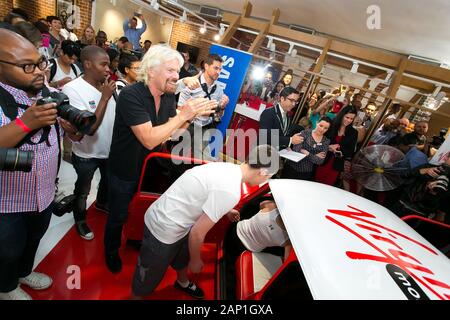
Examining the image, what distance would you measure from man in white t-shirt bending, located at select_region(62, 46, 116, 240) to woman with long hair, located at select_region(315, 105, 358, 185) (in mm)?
3045

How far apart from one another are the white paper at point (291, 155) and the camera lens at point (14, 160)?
2.75 metres

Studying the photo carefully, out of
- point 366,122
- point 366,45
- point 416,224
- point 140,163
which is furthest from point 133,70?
point 366,45

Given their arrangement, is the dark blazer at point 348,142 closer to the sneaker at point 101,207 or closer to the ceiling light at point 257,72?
the ceiling light at point 257,72

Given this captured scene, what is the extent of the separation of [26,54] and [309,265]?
1722 millimetres

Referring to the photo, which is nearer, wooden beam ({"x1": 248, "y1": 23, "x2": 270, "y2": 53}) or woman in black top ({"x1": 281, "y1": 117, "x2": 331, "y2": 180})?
woman in black top ({"x1": 281, "y1": 117, "x2": 331, "y2": 180})

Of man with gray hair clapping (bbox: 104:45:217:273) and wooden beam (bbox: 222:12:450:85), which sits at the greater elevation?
wooden beam (bbox: 222:12:450:85)

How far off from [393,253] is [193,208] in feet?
3.82

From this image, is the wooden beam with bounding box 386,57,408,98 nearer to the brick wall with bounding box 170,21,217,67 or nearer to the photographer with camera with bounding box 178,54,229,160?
the photographer with camera with bounding box 178,54,229,160

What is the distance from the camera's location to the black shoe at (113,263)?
7.54ft

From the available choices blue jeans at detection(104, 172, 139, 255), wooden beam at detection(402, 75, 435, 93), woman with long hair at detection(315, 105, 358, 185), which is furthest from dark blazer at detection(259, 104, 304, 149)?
wooden beam at detection(402, 75, 435, 93)

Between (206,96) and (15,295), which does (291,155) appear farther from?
(15,295)

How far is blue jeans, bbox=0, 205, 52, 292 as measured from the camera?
149cm

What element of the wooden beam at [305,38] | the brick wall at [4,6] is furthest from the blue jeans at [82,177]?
the brick wall at [4,6]

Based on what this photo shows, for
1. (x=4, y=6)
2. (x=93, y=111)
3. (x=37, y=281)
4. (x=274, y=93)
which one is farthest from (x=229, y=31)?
(x=4, y=6)
